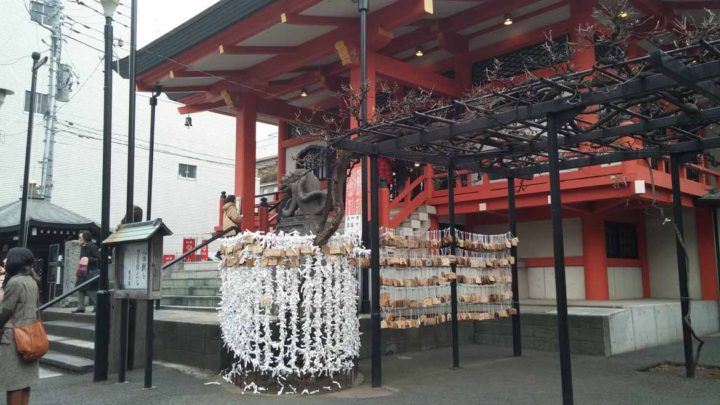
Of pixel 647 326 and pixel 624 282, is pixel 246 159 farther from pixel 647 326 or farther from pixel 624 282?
pixel 647 326

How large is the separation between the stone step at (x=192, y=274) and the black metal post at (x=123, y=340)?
4.18 metres

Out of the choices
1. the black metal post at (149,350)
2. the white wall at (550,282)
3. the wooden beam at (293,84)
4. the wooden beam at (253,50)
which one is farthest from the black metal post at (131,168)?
the white wall at (550,282)

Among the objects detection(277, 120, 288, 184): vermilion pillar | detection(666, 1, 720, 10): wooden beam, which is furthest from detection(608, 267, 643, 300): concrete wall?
detection(277, 120, 288, 184): vermilion pillar

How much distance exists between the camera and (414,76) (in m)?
12.9

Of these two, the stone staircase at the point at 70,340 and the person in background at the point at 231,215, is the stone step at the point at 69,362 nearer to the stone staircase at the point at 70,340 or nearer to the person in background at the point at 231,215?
the stone staircase at the point at 70,340

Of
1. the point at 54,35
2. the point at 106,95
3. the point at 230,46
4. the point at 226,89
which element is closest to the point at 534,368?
the point at 106,95

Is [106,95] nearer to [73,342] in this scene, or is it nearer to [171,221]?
[73,342]

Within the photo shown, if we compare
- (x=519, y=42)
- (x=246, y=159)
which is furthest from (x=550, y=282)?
(x=246, y=159)

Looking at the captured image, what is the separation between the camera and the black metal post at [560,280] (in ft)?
16.9

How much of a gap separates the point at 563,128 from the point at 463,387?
3.37m

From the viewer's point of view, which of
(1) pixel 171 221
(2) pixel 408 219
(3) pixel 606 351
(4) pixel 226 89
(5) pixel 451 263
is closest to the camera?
Answer: (5) pixel 451 263

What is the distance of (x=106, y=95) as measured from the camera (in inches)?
315

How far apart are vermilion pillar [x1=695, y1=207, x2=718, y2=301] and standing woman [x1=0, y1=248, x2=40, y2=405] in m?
12.6

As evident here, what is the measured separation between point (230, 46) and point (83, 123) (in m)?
12.9
